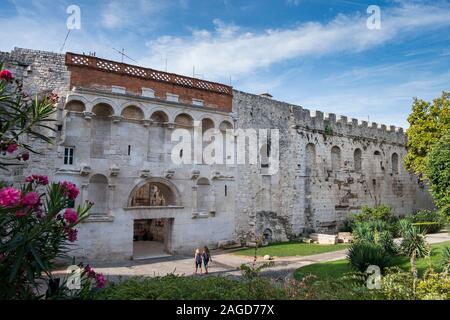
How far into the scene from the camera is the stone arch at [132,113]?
1644 cm

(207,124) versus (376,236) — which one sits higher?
(207,124)

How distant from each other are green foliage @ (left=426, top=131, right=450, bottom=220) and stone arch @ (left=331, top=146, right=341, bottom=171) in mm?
11515

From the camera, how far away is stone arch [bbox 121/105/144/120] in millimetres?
16438

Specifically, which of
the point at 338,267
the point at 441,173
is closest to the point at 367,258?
the point at 338,267

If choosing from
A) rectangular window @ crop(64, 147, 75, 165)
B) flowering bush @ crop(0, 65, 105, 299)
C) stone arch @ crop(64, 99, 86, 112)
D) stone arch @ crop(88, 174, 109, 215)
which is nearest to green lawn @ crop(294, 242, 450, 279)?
flowering bush @ crop(0, 65, 105, 299)

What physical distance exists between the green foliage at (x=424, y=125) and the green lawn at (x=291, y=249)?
8.74 m

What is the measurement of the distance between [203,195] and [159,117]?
16.5 ft

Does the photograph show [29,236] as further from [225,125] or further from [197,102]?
[225,125]

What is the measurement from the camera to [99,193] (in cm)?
1575

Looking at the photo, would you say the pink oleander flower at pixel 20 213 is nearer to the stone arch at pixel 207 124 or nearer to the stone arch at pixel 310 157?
the stone arch at pixel 207 124

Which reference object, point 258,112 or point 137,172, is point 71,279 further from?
point 258,112

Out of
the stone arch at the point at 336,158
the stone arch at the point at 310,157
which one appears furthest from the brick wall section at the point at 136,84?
the stone arch at the point at 336,158

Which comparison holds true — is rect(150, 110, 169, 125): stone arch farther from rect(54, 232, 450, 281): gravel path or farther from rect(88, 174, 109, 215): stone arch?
rect(54, 232, 450, 281): gravel path

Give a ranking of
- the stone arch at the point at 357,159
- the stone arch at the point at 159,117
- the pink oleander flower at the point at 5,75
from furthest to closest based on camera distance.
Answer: the stone arch at the point at 357,159, the stone arch at the point at 159,117, the pink oleander flower at the point at 5,75
